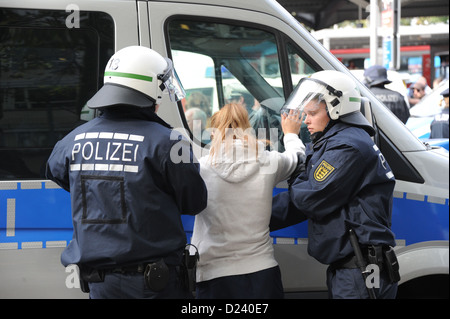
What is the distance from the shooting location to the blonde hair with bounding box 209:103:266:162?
247 centimetres

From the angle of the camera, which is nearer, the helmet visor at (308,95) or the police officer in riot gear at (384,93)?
the helmet visor at (308,95)

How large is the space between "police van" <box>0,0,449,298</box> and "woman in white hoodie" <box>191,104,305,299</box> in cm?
30

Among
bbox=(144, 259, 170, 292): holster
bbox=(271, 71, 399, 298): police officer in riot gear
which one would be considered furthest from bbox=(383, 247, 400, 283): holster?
bbox=(144, 259, 170, 292): holster

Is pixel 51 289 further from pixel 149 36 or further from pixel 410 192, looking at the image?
pixel 410 192

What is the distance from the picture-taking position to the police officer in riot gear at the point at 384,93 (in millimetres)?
7043

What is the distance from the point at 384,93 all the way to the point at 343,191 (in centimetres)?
504

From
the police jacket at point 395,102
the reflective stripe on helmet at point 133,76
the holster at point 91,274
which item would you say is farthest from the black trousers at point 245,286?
the police jacket at point 395,102

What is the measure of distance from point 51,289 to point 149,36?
133 centimetres

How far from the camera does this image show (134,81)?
90.4 inches

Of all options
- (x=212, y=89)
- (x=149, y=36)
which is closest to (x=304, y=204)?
(x=212, y=89)

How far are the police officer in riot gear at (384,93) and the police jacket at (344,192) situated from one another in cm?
471

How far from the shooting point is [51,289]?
2.77 metres

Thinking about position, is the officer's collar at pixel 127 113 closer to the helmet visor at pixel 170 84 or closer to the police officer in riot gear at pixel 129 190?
the police officer in riot gear at pixel 129 190

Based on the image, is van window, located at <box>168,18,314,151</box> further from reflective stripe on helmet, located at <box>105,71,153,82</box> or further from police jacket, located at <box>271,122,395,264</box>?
reflective stripe on helmet, located at <box>105,71,153,82</box>
